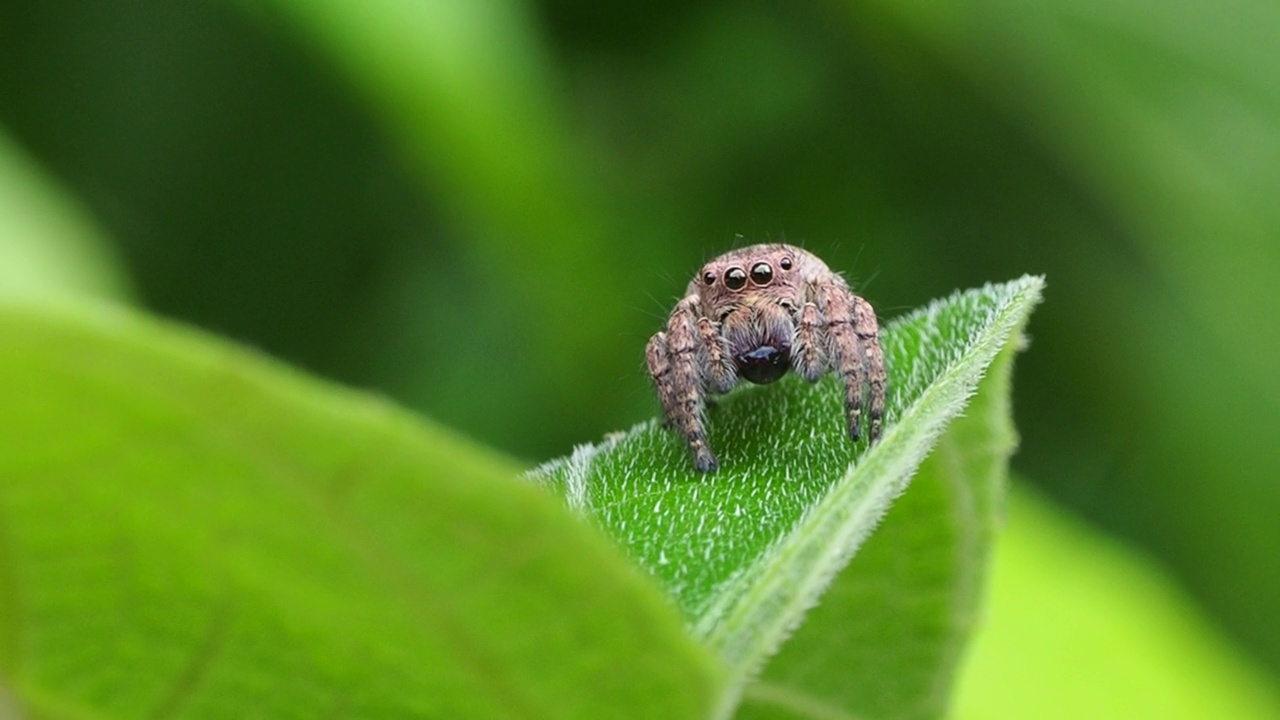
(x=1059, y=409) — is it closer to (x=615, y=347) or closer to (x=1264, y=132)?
(x=1264, y=132)

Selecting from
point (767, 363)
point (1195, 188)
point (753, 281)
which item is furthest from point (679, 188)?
point (767, 363)

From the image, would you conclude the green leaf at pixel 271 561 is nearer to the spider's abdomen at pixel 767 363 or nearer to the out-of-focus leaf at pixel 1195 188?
the spider's abdomen at pixel 767 363

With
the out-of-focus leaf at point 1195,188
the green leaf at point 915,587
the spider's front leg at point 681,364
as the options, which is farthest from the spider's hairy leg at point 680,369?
the out-of-focus leaf at point 1195,188

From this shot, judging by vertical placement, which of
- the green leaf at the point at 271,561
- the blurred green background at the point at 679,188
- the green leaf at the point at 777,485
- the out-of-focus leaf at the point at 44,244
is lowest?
the green leaf at the point at 271,561

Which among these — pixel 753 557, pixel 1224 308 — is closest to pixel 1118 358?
pixel 1224 308

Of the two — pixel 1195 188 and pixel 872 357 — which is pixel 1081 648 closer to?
pixel 872 357

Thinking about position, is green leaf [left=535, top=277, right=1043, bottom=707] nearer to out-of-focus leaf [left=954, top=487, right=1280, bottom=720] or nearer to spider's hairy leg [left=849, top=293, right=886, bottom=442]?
spider's hairy leg [left=849, top=293, right=886, bottom=442]
